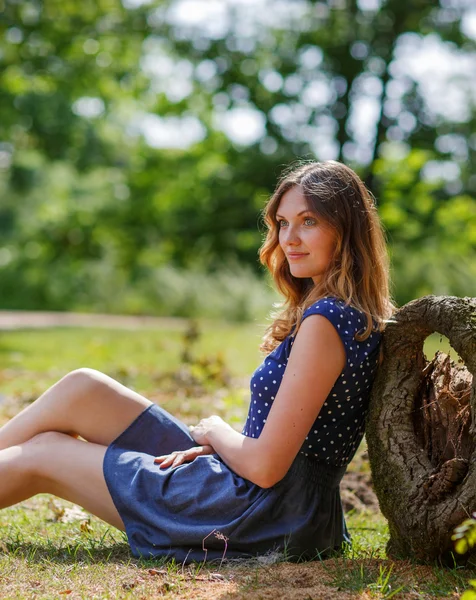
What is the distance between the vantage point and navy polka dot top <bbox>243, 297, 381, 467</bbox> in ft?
8.88

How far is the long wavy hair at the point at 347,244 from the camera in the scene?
2.84 metres

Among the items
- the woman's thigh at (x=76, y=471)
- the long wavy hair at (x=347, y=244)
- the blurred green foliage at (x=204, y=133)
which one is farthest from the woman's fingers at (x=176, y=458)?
the blurred green foliage at (x=204, y=133)

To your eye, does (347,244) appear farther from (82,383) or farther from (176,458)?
(82,383)

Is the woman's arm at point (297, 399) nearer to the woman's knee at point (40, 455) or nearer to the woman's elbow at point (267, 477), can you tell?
the woman's elbow at point (267, 477)

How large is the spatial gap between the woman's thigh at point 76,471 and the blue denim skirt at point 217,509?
6 centimetres

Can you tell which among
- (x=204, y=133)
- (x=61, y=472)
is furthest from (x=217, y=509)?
(x=204, y=133)

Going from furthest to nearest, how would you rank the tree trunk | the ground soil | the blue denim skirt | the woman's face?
the woman's face → the blue denim skirt → the tree trunk → the ground soil

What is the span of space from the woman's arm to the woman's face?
32 centimetres

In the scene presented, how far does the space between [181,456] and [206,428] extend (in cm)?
16

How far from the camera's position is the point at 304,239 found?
114 inches

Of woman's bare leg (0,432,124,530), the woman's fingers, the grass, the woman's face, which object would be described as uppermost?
the woman's face

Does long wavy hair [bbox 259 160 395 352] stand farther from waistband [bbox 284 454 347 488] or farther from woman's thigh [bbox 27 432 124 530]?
woman's thigh [bbox 27 432 124 530]

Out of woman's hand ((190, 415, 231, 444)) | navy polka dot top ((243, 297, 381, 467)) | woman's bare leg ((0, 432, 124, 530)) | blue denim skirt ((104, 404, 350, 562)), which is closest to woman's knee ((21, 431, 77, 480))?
woman's bare leg ((0, 432, 124, 530))

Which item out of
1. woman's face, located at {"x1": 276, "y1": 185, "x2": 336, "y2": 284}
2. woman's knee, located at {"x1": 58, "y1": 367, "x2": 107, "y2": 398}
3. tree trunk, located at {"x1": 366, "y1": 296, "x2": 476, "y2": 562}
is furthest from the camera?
woman's knee, located at {"x1": 58, "y1": 367, "x2": 107, "y2": 398}
